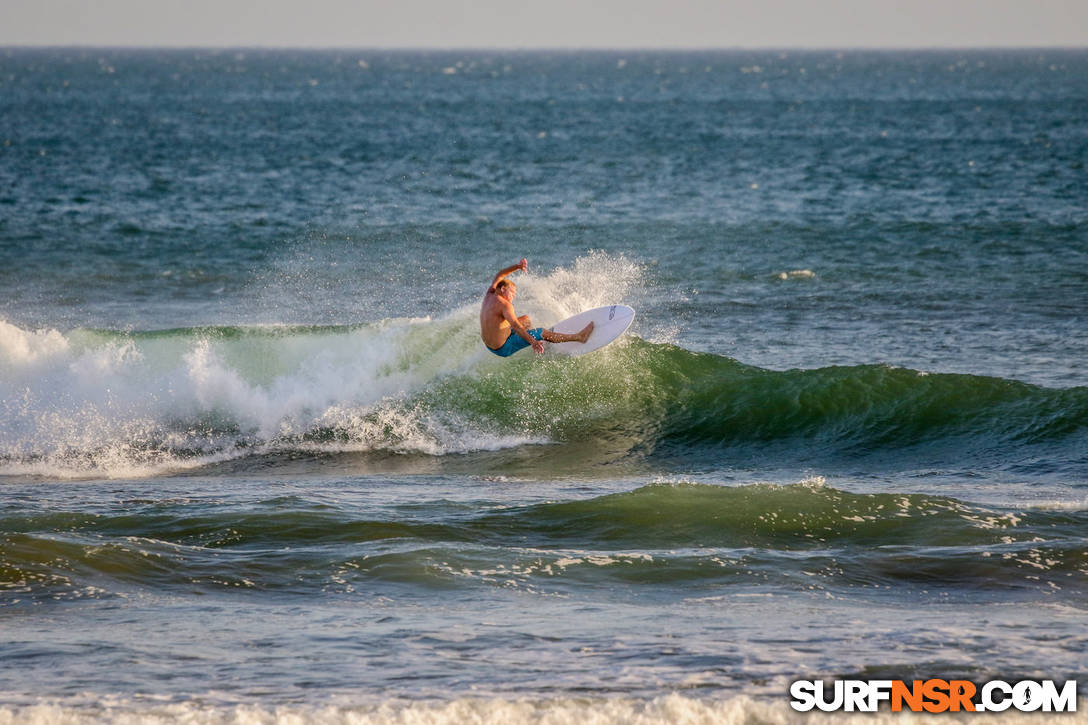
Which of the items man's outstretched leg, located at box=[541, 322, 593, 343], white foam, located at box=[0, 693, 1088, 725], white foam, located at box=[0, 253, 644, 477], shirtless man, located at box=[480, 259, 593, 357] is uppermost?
shirtless man, located at box=[480, 259, 593, 357]

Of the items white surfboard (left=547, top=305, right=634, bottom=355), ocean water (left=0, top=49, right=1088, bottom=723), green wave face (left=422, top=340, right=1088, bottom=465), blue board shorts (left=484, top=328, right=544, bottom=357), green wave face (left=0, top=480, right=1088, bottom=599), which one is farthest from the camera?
white surfboard (left=547, top=305, right=634, bottom=355)

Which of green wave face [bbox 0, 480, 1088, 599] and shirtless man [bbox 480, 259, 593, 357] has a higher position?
shirtless man [bbox 480, 259, 593, 357]

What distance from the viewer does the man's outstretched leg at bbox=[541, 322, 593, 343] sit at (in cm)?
1464

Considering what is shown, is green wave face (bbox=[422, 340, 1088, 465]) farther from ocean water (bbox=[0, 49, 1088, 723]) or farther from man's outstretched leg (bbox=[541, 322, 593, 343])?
man's outstretched leg (bbox=[541, 322, 593, 343])

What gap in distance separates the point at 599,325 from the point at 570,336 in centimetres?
40

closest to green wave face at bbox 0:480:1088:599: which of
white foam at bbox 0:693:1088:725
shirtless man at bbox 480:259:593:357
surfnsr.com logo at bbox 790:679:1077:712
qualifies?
surfnsr.com logo at bbox 790:679:1077:712

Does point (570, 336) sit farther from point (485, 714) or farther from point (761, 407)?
point (485, 714)

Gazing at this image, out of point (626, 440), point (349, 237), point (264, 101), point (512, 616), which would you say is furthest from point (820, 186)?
point (264, 101)

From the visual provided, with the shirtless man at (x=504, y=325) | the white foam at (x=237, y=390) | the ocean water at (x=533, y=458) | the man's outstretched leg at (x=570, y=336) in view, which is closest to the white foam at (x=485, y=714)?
the ocean water at (x=533, y=458)

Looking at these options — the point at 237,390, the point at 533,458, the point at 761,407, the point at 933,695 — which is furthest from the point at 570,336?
the point at 933,695

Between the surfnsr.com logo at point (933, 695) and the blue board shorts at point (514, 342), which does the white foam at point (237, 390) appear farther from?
the surfnsr.com logo at point (933, 695)

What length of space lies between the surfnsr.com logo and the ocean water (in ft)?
0.57

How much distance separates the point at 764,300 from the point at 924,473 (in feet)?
29.7

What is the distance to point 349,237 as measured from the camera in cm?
3091
